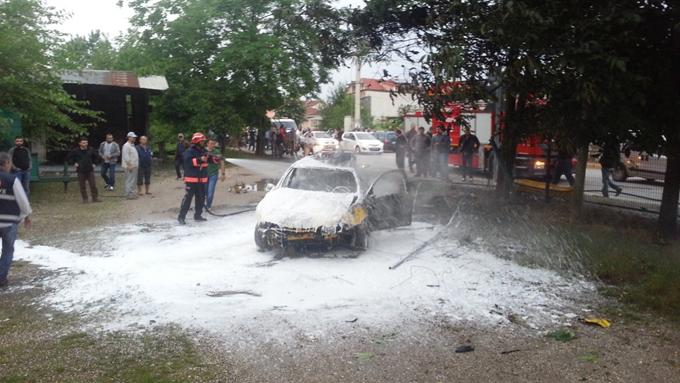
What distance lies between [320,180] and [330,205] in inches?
43.0

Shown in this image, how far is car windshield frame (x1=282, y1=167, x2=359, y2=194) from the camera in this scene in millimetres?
9421

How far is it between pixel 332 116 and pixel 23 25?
4144cm

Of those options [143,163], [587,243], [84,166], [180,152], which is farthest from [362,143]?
[587,243]

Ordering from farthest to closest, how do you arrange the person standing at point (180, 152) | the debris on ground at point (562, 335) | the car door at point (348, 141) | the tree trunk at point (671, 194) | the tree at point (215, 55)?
the car door at point (348, 141) < the tree at point (215, 55) < the person standing at point (180, 152) < the tree trunk at point (671, 194) < the debris on ground at point (562, 335)

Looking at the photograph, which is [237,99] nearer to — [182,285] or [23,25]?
[23,25]

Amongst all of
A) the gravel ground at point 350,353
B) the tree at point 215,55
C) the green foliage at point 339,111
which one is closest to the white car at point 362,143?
the tree at point 215,55

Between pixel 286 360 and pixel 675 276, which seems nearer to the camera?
pixel 286 360

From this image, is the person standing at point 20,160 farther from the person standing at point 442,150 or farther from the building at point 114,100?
the person standing at point 442,150

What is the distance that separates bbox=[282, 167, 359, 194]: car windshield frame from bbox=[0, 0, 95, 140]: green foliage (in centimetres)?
724

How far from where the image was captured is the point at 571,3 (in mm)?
6980

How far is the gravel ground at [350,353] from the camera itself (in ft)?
15.4

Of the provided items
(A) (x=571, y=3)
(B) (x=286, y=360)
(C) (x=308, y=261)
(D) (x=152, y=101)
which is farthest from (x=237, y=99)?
(B) (x=286, y=360)

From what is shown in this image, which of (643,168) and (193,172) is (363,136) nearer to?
(643,168)

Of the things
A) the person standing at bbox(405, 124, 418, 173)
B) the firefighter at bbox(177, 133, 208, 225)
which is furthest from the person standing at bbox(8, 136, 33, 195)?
the person standing at bbox(405, 124, 418, 173)
